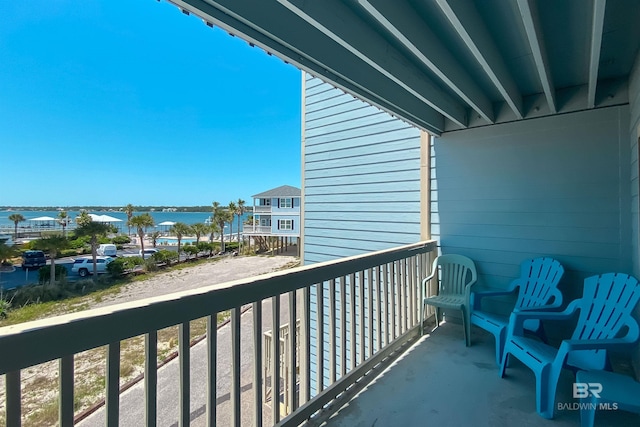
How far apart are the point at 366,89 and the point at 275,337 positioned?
179 centimetres

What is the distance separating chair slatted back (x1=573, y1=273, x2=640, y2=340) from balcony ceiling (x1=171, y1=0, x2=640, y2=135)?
148 cm

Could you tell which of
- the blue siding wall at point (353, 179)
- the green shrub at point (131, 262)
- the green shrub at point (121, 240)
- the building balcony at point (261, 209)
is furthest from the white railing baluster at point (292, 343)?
the green shrub at point (121, 240)

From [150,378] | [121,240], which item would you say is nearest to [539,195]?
[150,378]

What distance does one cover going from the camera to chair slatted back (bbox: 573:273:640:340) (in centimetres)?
199

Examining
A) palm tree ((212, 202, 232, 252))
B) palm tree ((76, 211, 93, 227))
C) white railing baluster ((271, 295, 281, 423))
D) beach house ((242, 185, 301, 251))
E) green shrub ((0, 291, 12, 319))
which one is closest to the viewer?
white railing baluster ((271, 295, 281, 423))

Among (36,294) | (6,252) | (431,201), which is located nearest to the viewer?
(431,201)

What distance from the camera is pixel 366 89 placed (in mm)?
2213

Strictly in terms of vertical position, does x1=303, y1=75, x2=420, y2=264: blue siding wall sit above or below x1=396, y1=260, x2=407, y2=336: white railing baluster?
above

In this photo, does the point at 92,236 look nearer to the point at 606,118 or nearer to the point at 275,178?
the point at 606,118

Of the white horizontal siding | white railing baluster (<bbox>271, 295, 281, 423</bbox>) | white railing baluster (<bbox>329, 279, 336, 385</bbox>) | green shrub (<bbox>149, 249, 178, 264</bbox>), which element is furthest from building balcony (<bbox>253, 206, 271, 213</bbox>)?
white railing baluster (<bbox>271, 295, 281, 423</bbox>)

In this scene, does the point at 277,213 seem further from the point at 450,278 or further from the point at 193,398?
the point at 450,278

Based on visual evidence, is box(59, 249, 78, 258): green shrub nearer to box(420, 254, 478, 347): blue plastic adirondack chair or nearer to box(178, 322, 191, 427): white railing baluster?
box(420, 254, 478, 347): blue plastic adirondack chair

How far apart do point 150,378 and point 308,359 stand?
106 centimetres

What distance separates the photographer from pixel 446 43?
6.52 ft
